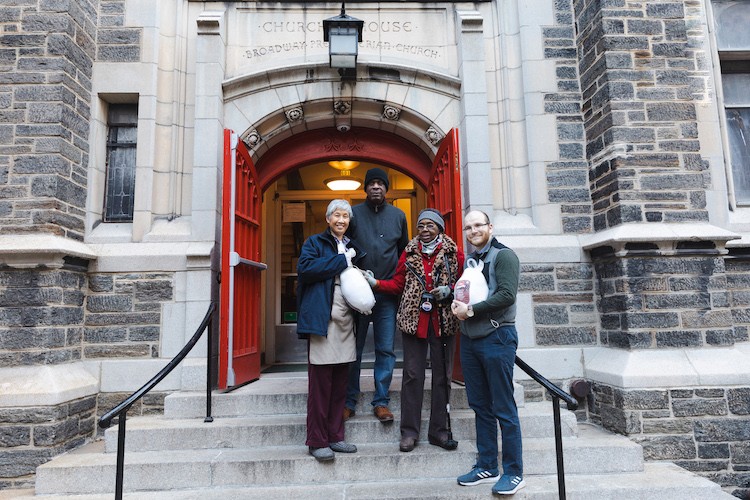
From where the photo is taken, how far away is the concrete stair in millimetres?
3146

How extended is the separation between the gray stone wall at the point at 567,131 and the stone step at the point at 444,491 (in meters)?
2.28

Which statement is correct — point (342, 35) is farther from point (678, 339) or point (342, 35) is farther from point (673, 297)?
point (678, 339)

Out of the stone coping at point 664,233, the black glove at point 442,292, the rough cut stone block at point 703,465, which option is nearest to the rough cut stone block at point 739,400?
the rough cut stone block at point 703,465

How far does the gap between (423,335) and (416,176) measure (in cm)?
261

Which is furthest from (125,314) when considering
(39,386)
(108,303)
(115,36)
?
(115,36)

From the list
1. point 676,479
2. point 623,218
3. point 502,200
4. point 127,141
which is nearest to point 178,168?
point 127,141

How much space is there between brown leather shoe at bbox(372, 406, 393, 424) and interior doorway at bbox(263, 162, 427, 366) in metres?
3.10

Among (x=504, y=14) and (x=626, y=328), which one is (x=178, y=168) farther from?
(x=626, y=328)

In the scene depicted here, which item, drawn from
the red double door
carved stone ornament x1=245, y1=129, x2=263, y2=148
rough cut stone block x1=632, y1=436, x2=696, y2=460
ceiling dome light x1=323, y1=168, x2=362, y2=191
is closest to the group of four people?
the red double door

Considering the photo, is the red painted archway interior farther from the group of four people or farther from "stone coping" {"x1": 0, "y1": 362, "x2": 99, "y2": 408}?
"stone coping" {"x1": 0, "y1": 362, "x2": 99, "y2": 408}

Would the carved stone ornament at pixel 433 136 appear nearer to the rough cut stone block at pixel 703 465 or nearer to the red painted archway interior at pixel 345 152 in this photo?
the red painted archway interior at pixel 345 152

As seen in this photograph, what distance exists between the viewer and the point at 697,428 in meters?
3.88

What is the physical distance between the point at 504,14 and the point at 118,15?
12.7ft

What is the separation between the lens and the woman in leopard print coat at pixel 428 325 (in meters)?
3.33
